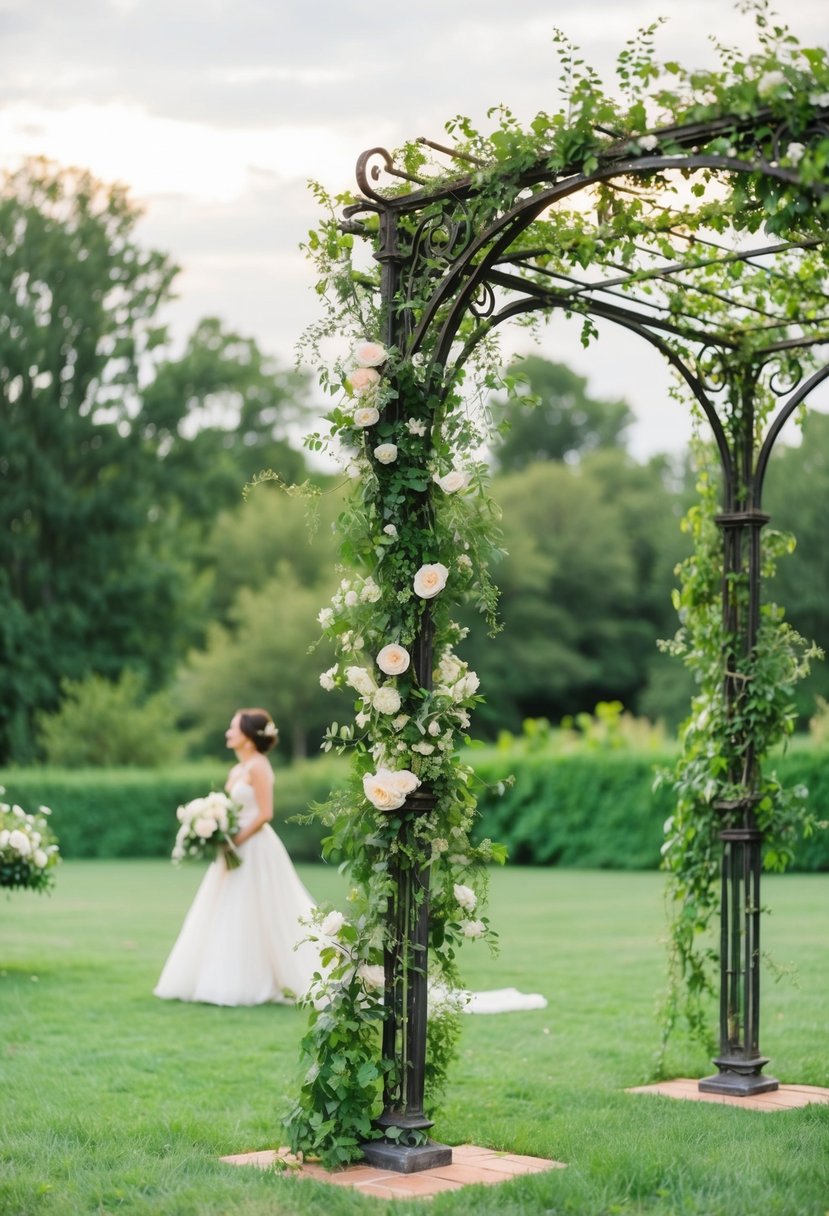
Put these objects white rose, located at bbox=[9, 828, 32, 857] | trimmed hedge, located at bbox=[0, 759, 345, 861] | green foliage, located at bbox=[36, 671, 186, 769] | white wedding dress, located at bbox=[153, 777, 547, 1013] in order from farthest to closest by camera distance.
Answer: green foliage, located at bbox=[36, 671, 186, 769]
trimmed hedge, located at bbox=[0, 759, 345, 861]
white rose, located at bbox=[9, 828, 32, 857]
white wedding dress, located at bbox=[153, 777, 547, 1013]

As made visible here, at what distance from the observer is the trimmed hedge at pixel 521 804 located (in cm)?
1830

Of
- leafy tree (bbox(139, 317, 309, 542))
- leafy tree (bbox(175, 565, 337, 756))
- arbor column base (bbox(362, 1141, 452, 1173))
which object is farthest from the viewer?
leafy tree (bbox(175, 565, 337, 756))

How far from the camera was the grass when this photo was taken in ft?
14.8

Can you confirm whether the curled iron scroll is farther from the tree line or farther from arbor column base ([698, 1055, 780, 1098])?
the tree line

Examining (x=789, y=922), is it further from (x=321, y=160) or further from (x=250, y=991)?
(x=321, y=160)

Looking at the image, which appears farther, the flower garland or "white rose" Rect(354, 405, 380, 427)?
"white rose" Rect(354, 405, 380, 427)

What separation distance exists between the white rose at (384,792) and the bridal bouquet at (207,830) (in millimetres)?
4418

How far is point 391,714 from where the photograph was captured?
5113 mm

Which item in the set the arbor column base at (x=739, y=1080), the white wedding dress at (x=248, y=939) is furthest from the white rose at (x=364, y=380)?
the white wedding dress at (x=248, y=939)

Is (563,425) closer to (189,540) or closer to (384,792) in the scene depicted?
(189,540)

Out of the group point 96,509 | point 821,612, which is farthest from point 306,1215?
point 821,612

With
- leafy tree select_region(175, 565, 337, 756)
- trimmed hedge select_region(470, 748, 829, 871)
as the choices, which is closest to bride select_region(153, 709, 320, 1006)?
trimmed hedge select_region(470, 748, 829, 871)

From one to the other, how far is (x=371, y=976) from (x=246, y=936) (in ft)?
14.0

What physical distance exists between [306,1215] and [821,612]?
116 ft
